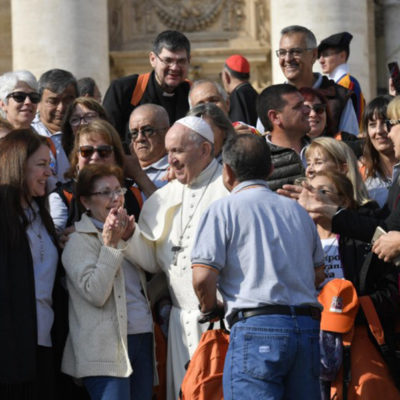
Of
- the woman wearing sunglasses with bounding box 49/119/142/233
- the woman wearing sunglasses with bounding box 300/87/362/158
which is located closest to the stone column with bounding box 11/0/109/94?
the woman wearing sunglasses with bounding box 300/87/362/158

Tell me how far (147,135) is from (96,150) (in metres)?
0.73

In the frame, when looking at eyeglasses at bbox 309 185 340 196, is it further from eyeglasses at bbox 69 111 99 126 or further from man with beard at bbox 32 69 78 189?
man with beard at bbox 32 69 78 189

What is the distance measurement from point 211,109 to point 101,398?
2100 mm

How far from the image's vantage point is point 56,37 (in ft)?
44.1

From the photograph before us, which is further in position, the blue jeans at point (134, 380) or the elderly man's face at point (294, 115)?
the elderly man's face at point (294, 115)

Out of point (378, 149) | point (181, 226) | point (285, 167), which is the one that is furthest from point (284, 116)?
point (181, 226)

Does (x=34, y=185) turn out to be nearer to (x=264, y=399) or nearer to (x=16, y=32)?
(x=264, y=399)

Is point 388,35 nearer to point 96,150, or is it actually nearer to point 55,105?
point 55,105

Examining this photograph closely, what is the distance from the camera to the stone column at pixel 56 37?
528 inches

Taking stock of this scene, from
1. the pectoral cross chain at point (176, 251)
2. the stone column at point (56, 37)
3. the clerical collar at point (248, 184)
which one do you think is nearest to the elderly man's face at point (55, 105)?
the pectoral cross chain at point (176, 251)

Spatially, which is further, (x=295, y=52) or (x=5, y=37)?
(x=5, y=37)

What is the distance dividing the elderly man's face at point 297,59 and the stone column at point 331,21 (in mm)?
4224

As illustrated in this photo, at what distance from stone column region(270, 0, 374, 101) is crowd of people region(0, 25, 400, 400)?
6021mm

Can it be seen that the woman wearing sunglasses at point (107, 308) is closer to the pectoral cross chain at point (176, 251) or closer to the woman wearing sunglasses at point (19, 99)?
the pectoral cross chain at point (176, 251)
